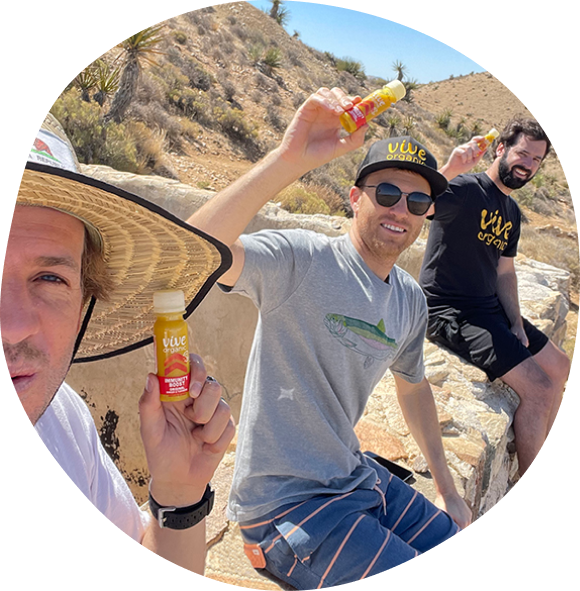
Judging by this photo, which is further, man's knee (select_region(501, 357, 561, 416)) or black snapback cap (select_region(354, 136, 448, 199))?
man's knee (select_region(501, 357, 561, 416))

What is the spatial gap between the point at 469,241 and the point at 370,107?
59.7 inches

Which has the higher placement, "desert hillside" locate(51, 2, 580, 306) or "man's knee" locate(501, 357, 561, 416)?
"desert hillside" locate(51, 2, 580, 306)

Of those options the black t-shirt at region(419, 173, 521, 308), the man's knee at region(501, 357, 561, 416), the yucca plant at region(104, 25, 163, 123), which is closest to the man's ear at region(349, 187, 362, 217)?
the black t-shirt at region(419, 173, 521, 308)

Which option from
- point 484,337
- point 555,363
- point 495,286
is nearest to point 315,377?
point 484,337

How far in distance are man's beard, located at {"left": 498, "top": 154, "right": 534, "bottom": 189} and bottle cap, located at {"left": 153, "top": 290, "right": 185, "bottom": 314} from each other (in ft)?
7.55

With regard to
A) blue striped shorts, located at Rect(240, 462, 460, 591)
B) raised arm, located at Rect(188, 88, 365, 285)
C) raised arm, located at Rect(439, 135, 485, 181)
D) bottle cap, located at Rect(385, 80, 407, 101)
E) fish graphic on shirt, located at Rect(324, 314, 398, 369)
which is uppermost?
raised arm, located at Rect(439, 135, 485, 181)

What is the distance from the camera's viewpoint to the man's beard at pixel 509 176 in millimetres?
2570

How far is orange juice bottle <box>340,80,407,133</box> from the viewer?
127 cm

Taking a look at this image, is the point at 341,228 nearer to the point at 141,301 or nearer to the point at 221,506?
the point at 221,506

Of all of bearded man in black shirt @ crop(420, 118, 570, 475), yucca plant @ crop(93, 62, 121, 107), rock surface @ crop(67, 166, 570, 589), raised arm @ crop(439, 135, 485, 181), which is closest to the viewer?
rock surface @ crop(67, 166, 570, 589)

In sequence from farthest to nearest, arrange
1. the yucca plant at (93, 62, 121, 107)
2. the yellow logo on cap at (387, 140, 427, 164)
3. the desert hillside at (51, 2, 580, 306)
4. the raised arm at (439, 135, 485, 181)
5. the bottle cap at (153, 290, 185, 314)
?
the yucca plant at (93, 62, 121, 107) → the desert hillside at (51, 2, 580, 306) → the raised arm at (439, 135, 485, 181) → the yellow logo on cap at (387, 140, 427, 164) → the bottle cap at (153, 290, 185, 314)

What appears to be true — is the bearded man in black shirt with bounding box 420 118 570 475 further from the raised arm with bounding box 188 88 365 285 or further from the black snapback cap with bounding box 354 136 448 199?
the raised arm with bounding box 188 88 365 285

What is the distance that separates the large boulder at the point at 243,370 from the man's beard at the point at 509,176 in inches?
39.8

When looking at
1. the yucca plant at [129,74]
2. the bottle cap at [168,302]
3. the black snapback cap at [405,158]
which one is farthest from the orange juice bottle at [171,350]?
the yucca plant at [129,74]
